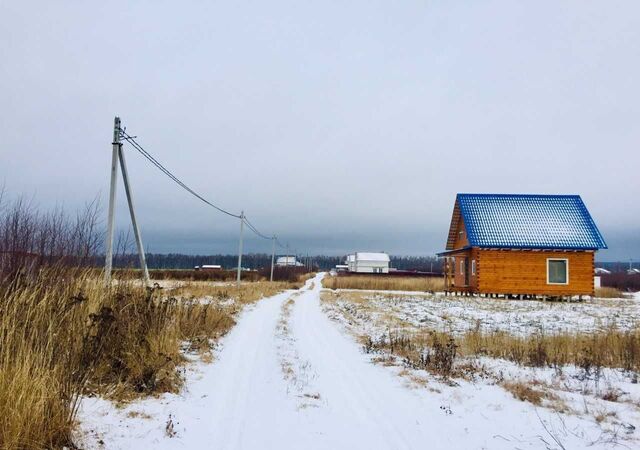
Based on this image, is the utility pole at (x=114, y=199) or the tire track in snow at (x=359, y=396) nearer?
the tire track in snow at (x=359, y=396)

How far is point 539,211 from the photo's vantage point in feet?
91.7

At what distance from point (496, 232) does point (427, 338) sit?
18.0 meters

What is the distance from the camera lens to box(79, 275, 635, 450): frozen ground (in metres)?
4.17

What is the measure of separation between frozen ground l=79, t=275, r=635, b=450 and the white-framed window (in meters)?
22.3

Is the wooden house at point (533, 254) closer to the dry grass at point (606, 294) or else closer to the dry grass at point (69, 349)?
the dry grass at point (606, 294)

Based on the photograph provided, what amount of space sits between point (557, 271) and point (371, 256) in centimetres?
8036

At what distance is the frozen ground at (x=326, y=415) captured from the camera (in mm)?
4172

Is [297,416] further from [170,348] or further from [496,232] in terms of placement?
[496,232]

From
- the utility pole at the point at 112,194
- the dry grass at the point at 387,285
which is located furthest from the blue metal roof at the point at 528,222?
the utility pole at the point at 112,194

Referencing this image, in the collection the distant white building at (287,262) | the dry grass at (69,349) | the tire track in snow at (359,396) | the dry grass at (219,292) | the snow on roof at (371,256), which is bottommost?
the tire track in snow at (359,396)

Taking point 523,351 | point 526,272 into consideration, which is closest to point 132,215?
point 523,351

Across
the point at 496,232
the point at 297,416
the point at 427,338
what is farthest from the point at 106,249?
the point at 496,232

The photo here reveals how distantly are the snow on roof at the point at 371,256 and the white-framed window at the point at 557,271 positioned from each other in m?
78.7

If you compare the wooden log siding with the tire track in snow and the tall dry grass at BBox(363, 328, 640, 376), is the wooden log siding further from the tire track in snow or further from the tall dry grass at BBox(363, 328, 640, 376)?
the tire track in snow
